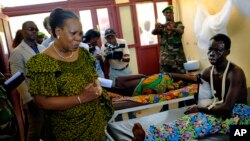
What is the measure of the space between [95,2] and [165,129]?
422 centimetres

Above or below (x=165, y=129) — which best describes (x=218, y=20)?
above

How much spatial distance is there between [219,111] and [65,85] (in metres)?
1.30

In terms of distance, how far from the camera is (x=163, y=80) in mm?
2982

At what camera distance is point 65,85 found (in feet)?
4.32

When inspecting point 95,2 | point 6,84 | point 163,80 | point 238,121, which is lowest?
point 238,121

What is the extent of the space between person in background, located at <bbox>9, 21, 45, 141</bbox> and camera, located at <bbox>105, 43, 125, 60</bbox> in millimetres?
1176

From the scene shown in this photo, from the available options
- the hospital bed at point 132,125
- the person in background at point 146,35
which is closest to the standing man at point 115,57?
the hospital bed at point 132,125

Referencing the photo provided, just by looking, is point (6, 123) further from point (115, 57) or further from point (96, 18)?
point (96, 18)

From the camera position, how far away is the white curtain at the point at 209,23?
332 centimetres

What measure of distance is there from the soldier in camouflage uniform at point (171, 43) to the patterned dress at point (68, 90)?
2773mm

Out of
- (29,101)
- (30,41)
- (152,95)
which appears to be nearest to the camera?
(29,101)

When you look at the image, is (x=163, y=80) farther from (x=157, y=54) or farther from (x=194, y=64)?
(x=157, y=54)

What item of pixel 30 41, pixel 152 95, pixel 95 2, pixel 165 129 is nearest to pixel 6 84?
pixel 30 41

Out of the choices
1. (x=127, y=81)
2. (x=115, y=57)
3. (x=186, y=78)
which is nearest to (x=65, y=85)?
(x=127, y=81)
